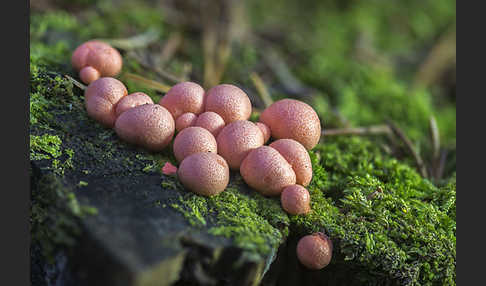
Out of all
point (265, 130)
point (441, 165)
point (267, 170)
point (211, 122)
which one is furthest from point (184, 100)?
point (441, 165)

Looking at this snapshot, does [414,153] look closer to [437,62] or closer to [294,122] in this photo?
[294,122]

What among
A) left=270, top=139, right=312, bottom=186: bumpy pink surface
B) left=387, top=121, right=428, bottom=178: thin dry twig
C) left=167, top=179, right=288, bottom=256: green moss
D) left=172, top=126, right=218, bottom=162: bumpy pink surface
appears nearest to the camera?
left=167, top=179, right=288, bottom=256: green moss

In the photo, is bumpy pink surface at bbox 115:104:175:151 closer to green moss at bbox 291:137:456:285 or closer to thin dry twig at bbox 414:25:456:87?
green moss at bbox 291:137:456:285

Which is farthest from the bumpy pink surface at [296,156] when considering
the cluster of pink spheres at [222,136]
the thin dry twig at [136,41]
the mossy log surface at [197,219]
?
the thin dry twig at [136,41]

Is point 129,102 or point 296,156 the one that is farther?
point 129,102

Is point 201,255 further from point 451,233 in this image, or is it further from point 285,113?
point 451,233

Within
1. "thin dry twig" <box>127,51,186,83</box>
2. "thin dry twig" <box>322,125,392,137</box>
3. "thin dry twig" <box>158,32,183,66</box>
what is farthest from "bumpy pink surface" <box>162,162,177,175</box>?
"thin dry twig" <box>158,32,183,66</box>
